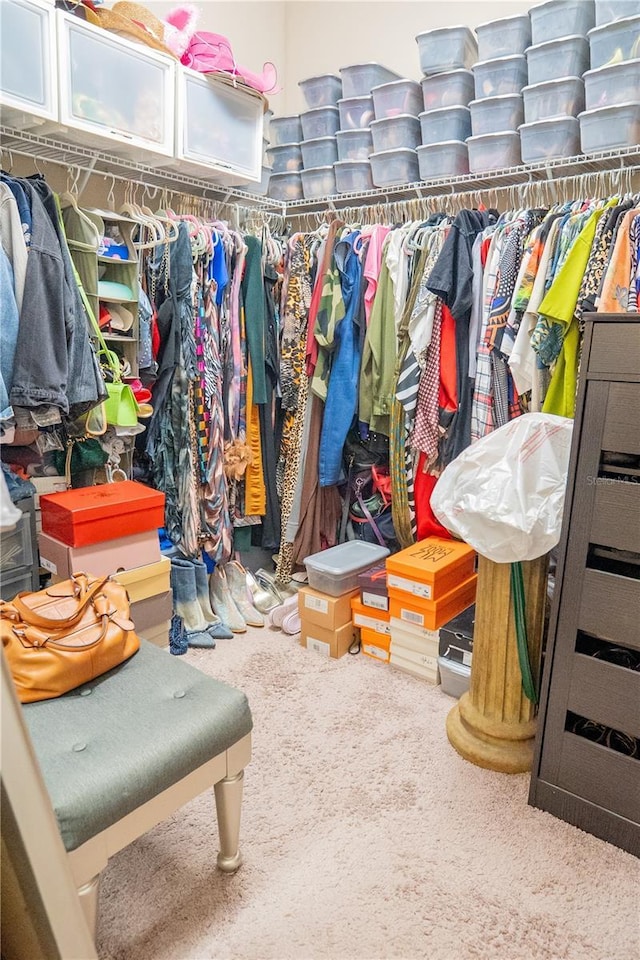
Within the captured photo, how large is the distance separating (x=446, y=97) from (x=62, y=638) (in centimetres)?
255

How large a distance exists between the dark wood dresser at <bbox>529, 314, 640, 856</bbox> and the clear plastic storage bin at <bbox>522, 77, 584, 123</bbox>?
4.33 ft

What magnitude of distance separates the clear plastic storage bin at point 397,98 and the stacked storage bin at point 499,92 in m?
0.27

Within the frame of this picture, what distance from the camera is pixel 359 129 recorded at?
9.56 feet

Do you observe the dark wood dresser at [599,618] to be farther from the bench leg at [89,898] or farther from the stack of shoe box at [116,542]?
the stack of shoe box at [116,542]

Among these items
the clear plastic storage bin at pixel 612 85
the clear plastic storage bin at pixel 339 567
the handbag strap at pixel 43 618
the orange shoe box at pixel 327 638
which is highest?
the clear plastic storage bin at pixel 612 85

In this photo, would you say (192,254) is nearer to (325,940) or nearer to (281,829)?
(281,829)

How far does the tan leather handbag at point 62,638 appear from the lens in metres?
1.44

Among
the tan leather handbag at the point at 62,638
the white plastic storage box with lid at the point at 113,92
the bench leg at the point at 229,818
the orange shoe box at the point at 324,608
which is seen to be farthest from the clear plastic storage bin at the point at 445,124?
the bench leg at the point at 229,818

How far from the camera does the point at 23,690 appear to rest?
142cm

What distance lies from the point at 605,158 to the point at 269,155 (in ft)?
5.43

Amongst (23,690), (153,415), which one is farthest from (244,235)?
(23,690)

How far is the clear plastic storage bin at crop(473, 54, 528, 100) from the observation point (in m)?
2.48

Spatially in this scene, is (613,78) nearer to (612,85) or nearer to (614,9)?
(612,85)

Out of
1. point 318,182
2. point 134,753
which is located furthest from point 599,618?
point 318,182
